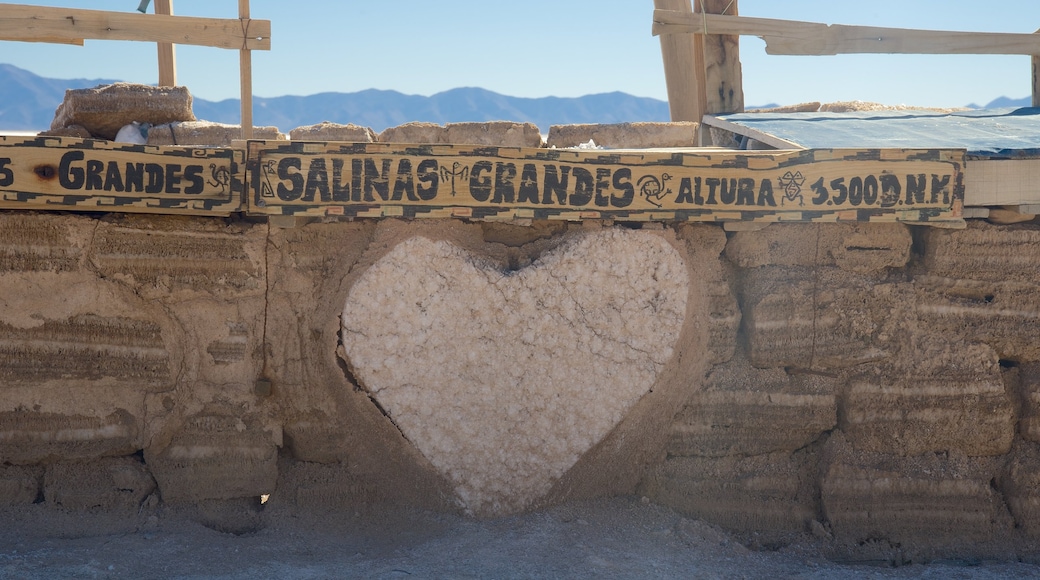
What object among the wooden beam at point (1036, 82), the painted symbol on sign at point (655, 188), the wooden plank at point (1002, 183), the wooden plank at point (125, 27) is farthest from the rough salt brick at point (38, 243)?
the wooden beam at point (1036, 82)

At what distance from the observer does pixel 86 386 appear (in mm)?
3701

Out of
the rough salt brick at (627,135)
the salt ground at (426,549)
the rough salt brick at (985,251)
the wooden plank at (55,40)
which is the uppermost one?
the wooden plank at (55,40)

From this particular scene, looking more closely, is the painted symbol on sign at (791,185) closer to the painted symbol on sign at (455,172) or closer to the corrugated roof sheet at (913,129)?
the corrugated roof sheet at (913,129)

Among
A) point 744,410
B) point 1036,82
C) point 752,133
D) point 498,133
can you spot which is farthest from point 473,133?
point 1036,82

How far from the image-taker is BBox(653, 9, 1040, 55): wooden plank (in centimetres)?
487

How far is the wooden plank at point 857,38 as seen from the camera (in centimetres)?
487

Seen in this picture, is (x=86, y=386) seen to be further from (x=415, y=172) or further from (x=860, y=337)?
(x=860, y=337)

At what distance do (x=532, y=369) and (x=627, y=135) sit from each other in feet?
8.22

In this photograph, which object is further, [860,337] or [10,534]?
[860,337]

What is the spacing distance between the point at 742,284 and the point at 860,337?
1.71 ft

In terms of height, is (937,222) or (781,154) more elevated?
(781,154)

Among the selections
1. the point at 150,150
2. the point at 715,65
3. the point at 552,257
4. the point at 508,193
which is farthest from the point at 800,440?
the point at 150,150

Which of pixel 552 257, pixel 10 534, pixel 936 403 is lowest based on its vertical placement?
pixel 10 534

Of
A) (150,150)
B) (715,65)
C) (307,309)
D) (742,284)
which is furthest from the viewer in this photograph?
(715,65)
